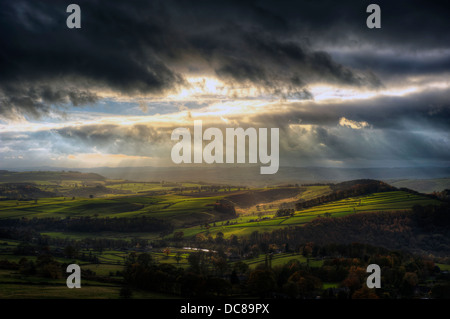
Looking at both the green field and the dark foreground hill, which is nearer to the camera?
the dark foreground hill

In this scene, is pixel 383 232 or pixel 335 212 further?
pixel 335 212

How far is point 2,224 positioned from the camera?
185 metres

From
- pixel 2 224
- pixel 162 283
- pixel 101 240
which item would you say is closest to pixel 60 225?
pixel 2 224

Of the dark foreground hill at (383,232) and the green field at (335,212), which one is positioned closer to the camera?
the dark foreground hill at (383,232)

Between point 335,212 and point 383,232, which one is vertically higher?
point 335,212

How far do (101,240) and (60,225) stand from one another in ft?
166

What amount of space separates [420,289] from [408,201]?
10567cm
